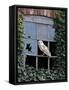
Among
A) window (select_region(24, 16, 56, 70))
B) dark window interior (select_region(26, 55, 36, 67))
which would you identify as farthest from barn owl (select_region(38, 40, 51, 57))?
dark window interior (select_region(26, 55, 36, 67))

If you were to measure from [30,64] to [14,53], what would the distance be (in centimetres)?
23

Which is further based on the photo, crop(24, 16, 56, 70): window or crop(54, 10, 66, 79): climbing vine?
crop(54, 10, 66, 79): climbing vine

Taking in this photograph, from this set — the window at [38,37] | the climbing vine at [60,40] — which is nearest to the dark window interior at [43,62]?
the window at [38,37]

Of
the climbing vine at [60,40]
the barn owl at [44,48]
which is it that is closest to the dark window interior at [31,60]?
the barn owl at [44,48]

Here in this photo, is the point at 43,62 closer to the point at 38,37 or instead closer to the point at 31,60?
the point at 31,60

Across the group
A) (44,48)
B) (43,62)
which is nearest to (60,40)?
(44,48)

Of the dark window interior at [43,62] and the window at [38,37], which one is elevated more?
the window at [38,37]

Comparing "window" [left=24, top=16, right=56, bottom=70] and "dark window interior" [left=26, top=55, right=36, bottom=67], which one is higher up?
"window" [left=24, top=16, right=56, bottom=70]

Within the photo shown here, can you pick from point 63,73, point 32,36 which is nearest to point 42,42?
point 32,36

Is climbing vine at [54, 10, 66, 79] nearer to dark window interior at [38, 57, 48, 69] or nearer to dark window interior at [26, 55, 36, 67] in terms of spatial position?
dark window interior at [38, 57, 48, 69]

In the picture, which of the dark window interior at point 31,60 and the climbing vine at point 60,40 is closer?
the dark window interior at point 31,60

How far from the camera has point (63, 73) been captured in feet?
15.0

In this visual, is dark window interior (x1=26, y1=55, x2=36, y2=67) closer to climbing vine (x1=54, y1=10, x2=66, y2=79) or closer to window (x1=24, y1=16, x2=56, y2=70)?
window (x1=24, y1=16, x2=56, y2=70)

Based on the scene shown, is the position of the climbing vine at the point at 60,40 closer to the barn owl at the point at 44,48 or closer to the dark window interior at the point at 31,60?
the barn owl at the point at 44,48
